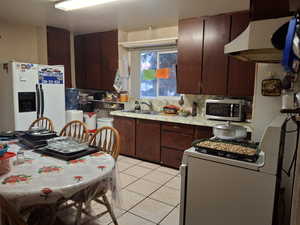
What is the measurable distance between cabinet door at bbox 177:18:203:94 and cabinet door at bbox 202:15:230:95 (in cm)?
9

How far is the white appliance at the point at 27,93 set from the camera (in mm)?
3322

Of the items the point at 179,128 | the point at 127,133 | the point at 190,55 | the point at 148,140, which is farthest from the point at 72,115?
the point at 190,55

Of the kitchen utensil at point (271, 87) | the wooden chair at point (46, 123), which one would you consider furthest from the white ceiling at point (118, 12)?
the wooden chair at point (46, 123)

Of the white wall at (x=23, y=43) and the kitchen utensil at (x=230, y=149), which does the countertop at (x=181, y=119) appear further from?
the white wall at (x=23, y=43)

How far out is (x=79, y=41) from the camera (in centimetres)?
474

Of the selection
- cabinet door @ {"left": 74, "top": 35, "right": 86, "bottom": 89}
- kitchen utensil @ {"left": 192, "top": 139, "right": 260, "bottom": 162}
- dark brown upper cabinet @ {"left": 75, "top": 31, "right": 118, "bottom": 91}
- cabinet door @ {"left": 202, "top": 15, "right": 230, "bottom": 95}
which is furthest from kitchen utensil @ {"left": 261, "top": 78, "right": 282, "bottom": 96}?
cabinet door @ {"left": 74, "top": 35, "right": 86, "bottom": 89}

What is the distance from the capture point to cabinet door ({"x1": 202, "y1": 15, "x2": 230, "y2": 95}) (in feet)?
9.98

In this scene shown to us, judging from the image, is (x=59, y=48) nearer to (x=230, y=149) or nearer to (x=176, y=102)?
(x=176, y=102)

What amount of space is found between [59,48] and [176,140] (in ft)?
9.77

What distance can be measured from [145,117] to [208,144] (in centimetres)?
191

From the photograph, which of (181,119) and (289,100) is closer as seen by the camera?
(289,100)

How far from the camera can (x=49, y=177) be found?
1371 millimetres

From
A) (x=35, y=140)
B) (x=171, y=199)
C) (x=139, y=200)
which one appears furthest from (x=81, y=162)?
(x=171, y=199)

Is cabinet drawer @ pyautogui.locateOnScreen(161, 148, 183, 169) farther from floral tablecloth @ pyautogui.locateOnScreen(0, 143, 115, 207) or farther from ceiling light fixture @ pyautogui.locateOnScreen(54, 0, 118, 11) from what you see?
ceiling light fixture @ pyautogui.locateOnScreen(54, 0, 118, 11)
